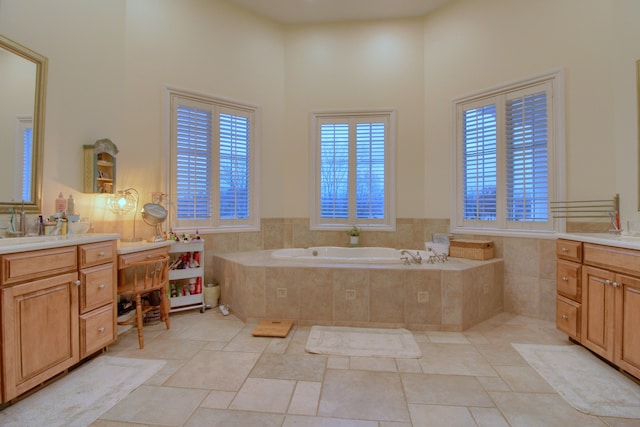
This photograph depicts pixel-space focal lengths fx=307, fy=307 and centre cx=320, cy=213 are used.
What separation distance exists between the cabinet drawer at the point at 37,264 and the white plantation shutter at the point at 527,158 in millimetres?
4129

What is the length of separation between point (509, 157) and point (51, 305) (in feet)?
14.2

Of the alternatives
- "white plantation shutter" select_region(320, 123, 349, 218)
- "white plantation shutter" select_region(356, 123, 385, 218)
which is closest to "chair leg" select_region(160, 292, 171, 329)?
"white plantation shutter" select_region(320, 123, 349, 218)

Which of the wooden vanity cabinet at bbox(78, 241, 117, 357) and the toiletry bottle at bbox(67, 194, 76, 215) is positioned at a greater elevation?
the toiletry bottle at bbox(67, 194, 76, 215)

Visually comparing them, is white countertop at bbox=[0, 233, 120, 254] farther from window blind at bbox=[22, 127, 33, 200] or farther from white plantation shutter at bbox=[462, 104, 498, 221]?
white plantation shutter at bbox=[462, 104, 498, 221]

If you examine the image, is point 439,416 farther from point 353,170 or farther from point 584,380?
point 353,170

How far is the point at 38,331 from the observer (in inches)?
74.0

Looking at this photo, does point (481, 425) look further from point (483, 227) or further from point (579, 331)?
point (483, 227)

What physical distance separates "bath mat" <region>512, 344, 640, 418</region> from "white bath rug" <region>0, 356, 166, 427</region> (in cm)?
277

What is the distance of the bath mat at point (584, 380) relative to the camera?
1801 mm

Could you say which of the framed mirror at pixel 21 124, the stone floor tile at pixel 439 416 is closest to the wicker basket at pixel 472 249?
the stone floor tile at pixel 439 416

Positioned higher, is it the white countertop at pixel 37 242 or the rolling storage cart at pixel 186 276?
the white countertop at pixel 37 242

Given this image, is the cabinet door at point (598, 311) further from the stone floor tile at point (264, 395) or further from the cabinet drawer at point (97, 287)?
the cabinet drawer at point (97, 287)

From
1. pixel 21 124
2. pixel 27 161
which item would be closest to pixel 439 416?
pixel 27 161

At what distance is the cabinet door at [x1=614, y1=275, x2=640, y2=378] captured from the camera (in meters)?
1.95
